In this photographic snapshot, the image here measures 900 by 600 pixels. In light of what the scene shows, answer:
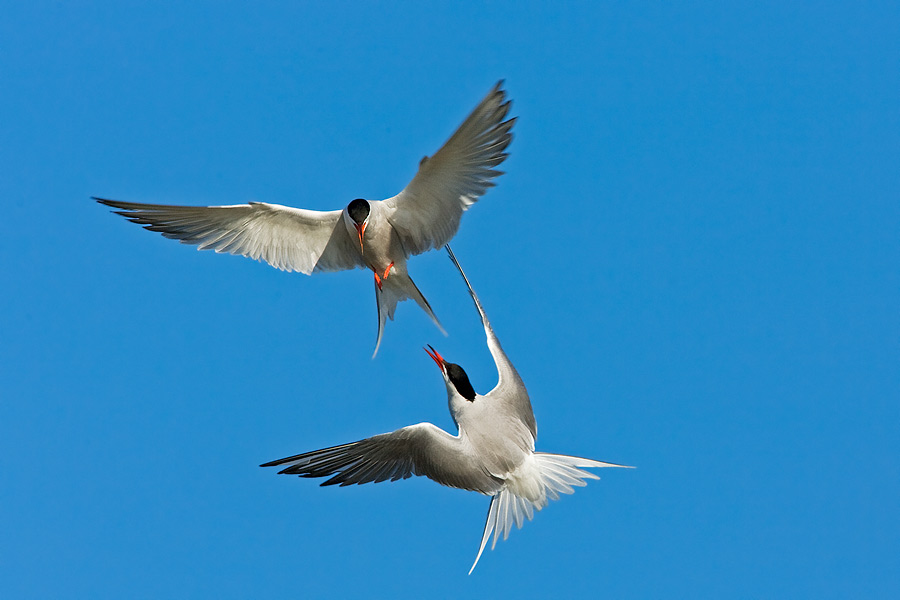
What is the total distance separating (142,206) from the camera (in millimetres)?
6082

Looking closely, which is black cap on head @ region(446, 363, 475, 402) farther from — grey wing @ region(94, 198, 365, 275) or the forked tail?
grey wing @ region(94, 198, 365, 275)

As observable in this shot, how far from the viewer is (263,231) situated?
6.44 meters

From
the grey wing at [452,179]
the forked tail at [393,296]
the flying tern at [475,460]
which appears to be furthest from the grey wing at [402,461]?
the grey wing at [452,179]

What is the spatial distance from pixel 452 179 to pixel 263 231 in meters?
1.51

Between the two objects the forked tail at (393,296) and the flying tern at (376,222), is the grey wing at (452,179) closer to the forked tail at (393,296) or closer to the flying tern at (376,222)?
the flying tern at (376,222)

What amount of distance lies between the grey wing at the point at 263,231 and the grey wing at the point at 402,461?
1.61 m

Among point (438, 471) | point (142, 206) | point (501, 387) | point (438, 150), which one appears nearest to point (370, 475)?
point (438, 471)

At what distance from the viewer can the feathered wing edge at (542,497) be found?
548 cm

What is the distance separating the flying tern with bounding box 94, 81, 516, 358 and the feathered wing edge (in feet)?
4.67

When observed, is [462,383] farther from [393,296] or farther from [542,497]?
[393,296]

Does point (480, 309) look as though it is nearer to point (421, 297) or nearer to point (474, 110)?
point (421, 297)

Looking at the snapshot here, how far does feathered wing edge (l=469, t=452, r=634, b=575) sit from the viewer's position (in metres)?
5.48

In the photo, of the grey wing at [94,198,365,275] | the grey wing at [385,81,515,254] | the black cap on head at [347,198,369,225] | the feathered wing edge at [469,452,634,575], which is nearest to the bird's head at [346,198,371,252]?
the black cap on head at [347,198,369,225]

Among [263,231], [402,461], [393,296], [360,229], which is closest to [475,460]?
[402,461]
